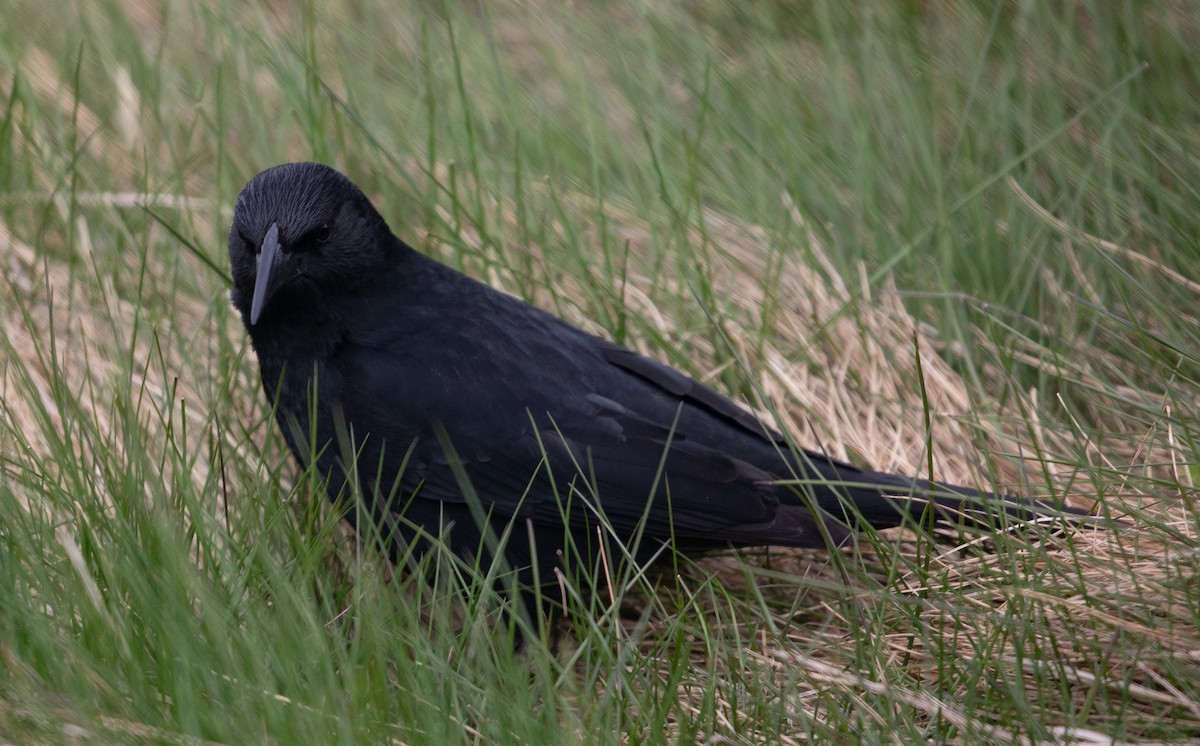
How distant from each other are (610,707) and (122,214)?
283 centimetres

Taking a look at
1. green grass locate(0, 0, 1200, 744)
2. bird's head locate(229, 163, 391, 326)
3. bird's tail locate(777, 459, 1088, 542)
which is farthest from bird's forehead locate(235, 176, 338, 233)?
bird's tail locate(777, 459, 1088, 542)

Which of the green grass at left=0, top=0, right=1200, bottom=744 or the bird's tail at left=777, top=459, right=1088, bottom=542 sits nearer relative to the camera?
the green grass at left=0, top=0, right=1200, bottom=744

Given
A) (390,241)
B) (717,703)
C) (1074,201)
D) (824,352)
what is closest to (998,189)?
(1074,201)

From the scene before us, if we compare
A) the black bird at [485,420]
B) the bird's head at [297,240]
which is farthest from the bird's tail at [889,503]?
the bird's head at [297,240]

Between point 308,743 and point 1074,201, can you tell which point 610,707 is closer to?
point 308,743

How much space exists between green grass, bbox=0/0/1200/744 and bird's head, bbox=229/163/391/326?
0.21 meters

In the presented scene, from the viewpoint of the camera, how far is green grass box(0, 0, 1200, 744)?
7.93 ft

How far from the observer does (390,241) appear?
3617 millimetres

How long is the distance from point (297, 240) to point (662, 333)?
1.27m

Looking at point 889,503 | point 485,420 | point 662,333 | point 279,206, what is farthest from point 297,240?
point 889,503

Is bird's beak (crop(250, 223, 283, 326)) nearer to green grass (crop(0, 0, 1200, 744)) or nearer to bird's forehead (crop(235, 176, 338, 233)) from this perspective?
bird's forehead (crop(235, 176, 338, 233))

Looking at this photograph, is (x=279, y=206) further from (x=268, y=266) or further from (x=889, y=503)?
(x=889, y=503)

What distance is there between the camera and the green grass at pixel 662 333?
2418 millimetres

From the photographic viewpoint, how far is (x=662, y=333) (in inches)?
161
